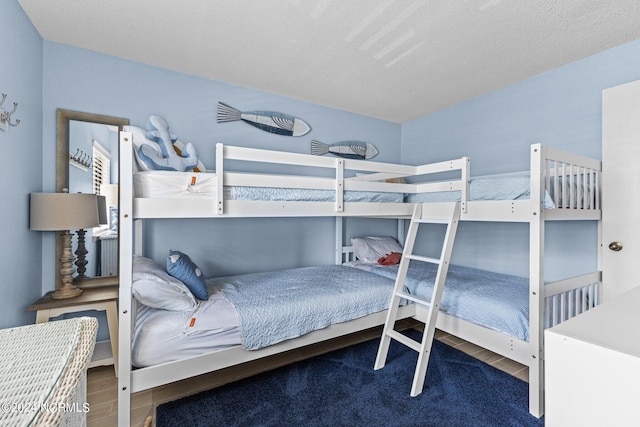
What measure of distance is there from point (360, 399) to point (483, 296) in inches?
43.9

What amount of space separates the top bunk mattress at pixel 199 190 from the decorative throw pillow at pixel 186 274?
51 centimetres

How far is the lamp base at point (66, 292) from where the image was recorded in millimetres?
2021

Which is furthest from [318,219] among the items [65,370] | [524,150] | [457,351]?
[65,370]

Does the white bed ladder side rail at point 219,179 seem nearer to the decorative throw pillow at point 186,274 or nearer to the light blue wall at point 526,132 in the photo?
the decorative throw pillow at point 186,274

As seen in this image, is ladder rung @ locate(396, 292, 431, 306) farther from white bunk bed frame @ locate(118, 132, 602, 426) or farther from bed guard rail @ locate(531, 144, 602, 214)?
bed guard rail @ locate(531, 144, 602, 214)

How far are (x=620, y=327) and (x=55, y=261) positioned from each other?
303 cm

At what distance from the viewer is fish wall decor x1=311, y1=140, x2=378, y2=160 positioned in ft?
11.3

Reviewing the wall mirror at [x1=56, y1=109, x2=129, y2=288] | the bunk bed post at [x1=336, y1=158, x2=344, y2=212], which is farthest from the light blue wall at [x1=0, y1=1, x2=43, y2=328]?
the bunk bed post at [x1=336, y1=158, x2=344, y2=212]

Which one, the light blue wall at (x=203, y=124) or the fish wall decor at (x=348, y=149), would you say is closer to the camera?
the light blue wall at (x=203, y=124)

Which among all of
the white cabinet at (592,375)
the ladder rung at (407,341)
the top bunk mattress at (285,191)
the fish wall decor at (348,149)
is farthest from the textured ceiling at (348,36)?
the ladder rung at (407,341)

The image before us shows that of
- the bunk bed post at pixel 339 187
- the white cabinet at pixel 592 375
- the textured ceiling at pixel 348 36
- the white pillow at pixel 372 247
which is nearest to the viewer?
the white cabinet at pixel 592 375

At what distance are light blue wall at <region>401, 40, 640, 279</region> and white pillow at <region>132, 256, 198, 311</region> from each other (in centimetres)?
284

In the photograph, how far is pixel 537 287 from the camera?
174 cm

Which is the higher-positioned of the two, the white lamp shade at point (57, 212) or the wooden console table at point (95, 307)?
the white lamp shade at point (57, 212)
